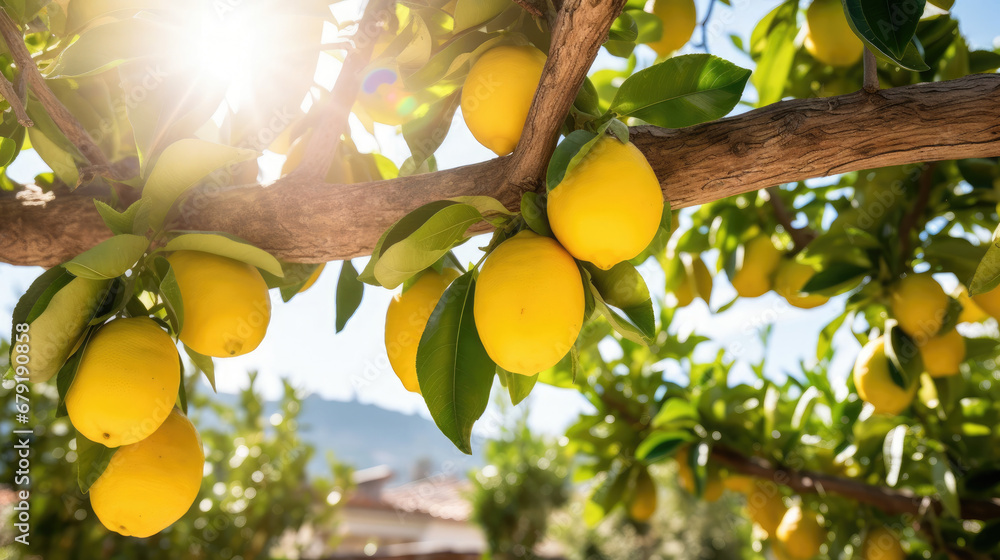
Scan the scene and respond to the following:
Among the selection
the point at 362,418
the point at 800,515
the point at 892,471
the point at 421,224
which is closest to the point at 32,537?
the point at 421,224

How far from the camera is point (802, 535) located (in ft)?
5.41

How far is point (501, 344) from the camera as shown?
1.89ft

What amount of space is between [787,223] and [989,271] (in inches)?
37.9

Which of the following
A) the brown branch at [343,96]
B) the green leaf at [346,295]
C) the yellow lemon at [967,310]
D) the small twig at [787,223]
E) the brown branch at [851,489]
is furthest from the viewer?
the small twig at [787,223]

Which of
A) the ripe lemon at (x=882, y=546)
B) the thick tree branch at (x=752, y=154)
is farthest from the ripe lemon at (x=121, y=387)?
the ripe lemon at (x=882, y=546)

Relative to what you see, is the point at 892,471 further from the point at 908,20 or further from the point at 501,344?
the point at 501,344

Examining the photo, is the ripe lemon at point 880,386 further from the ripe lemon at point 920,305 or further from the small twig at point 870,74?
the small twig at point 870,74

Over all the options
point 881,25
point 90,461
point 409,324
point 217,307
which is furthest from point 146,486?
point 881,25

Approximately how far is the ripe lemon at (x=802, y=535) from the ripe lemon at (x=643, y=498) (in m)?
0.41

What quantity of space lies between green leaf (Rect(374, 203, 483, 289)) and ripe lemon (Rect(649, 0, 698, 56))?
0.67 m

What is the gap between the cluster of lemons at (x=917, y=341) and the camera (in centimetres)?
121

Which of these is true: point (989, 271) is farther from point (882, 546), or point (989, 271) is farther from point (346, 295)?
point (882, 546)

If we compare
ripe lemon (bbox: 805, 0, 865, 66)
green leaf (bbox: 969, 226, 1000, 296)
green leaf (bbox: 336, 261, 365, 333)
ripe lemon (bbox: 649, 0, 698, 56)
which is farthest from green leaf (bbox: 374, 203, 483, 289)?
ripe lemon (bbox: 805, 0, 865, 66)

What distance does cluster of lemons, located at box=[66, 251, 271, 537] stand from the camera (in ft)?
2.05
